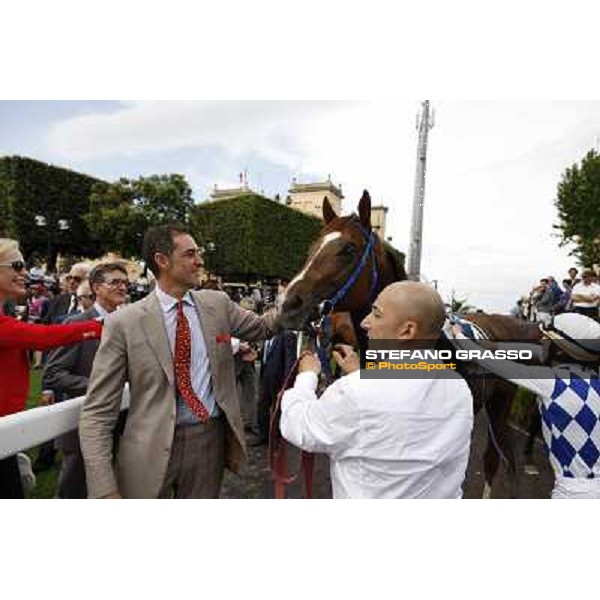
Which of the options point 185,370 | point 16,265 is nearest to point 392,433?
point 185,370

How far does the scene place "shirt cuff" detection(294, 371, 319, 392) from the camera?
1.74m

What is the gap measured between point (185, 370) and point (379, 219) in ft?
5.42

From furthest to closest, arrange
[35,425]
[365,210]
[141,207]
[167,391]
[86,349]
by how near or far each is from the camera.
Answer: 1. [141,207]
2. [86,349]
3. [365,210]
4. [167,391]
5. [35,425]

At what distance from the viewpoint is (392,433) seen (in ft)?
4.82

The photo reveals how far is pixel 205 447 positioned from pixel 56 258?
10495mm

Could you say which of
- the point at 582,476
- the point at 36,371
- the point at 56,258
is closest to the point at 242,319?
A: the point at 582,476

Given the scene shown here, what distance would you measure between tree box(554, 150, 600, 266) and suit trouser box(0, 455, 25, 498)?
3448 millimetres

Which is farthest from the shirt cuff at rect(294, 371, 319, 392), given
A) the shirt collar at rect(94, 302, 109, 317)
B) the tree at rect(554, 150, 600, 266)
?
the tree at rect(554, 150, 600, 266)

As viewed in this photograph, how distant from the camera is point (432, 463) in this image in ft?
4.92

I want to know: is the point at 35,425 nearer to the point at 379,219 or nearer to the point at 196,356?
the point at 196,356

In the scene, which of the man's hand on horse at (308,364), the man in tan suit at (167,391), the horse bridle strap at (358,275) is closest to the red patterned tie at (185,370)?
the man in tan suit at (167,391)

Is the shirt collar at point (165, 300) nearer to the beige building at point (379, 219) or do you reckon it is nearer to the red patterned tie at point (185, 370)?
the red patterned tie at point (185, 370)

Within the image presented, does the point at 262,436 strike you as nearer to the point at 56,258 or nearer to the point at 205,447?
the point at 205,447

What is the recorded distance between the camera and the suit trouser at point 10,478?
1.84 meters
